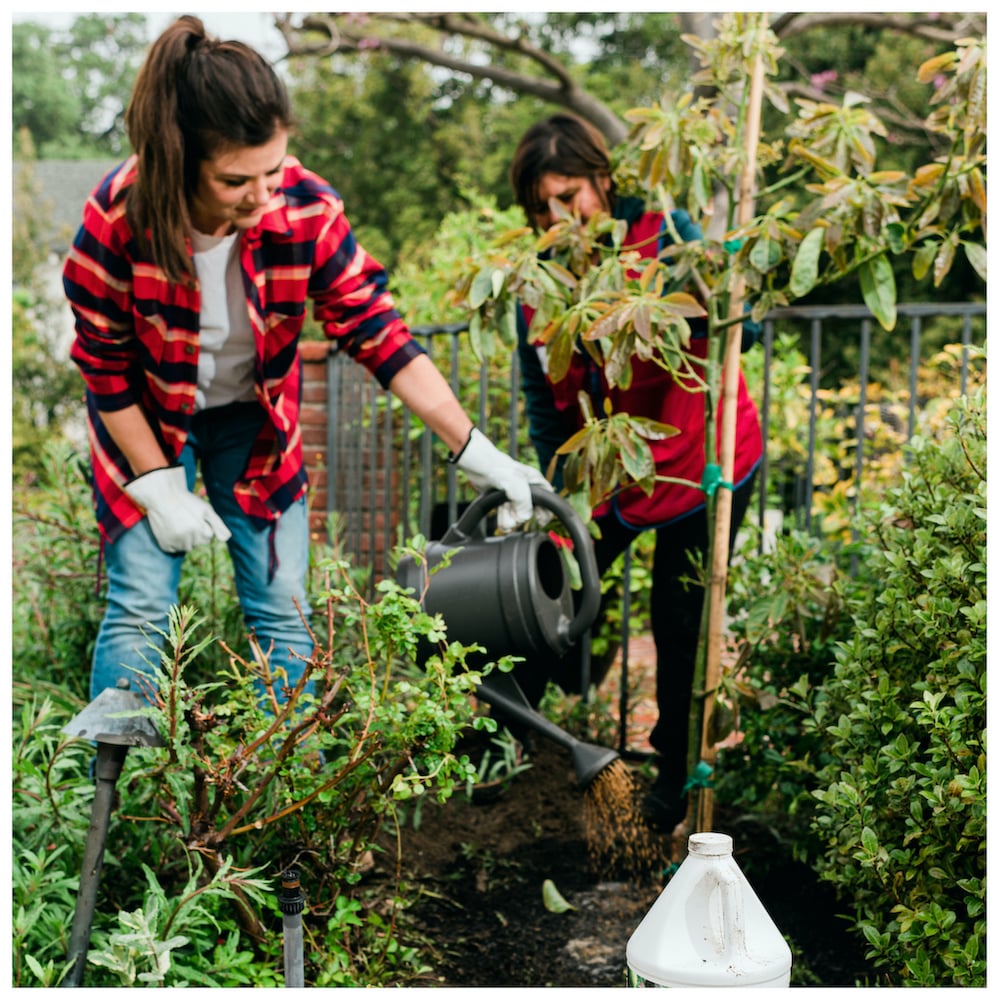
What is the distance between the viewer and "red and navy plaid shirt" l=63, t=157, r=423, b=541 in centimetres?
193

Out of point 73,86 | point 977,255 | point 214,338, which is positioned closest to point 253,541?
point 214,338

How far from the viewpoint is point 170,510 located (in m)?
2.01

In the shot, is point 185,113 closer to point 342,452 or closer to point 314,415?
point 314,415

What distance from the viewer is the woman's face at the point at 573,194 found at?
2311mm

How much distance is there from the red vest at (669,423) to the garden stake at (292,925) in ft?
4.00

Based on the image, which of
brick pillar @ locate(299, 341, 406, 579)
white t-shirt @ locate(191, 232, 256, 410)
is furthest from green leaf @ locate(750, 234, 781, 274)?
brick pillar @ locate(299, 341, 406, 579)

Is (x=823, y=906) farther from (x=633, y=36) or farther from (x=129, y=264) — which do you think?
(x=633, y=36)

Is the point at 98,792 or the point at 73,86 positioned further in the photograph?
the point at 73,86

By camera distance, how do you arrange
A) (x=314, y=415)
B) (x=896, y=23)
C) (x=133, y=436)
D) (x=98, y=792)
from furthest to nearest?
1. (x=896, y=23)
2. (x=314, y=415)
3. (x=133, y=436)
4. (x=98, y=792)

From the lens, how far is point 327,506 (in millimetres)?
3686

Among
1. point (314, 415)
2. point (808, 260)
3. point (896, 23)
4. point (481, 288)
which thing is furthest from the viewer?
point (896, 23)

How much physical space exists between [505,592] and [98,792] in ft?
2.32

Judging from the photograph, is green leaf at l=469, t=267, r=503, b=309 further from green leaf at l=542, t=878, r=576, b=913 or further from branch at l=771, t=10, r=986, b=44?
branch at l=771, t=10, r=986, b=44

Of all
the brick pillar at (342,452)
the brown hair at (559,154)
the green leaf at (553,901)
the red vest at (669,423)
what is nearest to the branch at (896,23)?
the brick pillar at (342,452)
